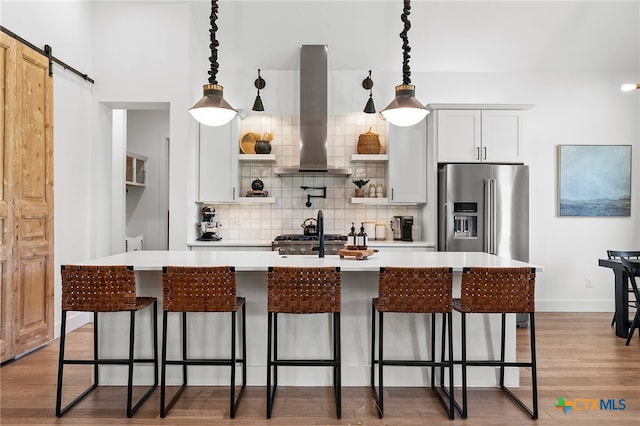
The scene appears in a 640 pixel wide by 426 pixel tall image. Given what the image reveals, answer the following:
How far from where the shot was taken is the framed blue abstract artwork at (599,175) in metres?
5.43

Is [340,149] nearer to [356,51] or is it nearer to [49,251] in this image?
[356,51]

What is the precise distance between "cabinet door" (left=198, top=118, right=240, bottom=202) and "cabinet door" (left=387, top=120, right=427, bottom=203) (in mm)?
1849

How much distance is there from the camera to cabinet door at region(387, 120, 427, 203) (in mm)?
5148

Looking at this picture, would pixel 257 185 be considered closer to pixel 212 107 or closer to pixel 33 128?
pixel 33 128

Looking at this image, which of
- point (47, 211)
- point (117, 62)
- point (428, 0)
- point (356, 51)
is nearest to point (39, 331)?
point (47, 211)

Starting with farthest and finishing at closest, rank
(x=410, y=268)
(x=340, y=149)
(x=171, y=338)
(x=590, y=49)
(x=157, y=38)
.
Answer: (x=340, y=149) → (x=590, y=49) → (x=157, y=38) → (x=171, y=338) → (x=410, y=268)

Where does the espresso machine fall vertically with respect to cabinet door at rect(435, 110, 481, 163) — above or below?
below

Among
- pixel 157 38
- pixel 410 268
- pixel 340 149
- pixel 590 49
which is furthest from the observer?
pixel 340 149

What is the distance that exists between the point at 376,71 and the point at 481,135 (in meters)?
1.48

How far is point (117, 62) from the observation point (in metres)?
4.75

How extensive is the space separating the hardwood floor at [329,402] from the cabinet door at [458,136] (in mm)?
2280

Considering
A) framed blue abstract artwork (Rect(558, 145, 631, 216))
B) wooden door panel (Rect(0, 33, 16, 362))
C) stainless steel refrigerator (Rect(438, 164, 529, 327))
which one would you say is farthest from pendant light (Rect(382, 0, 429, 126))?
framed blue abstract artwork (Rect(558, 145, 631, 216))

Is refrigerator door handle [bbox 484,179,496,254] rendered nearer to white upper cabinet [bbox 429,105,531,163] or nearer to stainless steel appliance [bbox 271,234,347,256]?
white upper cabinet [bbox 429,105,531,163]

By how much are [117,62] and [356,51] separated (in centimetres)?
265
